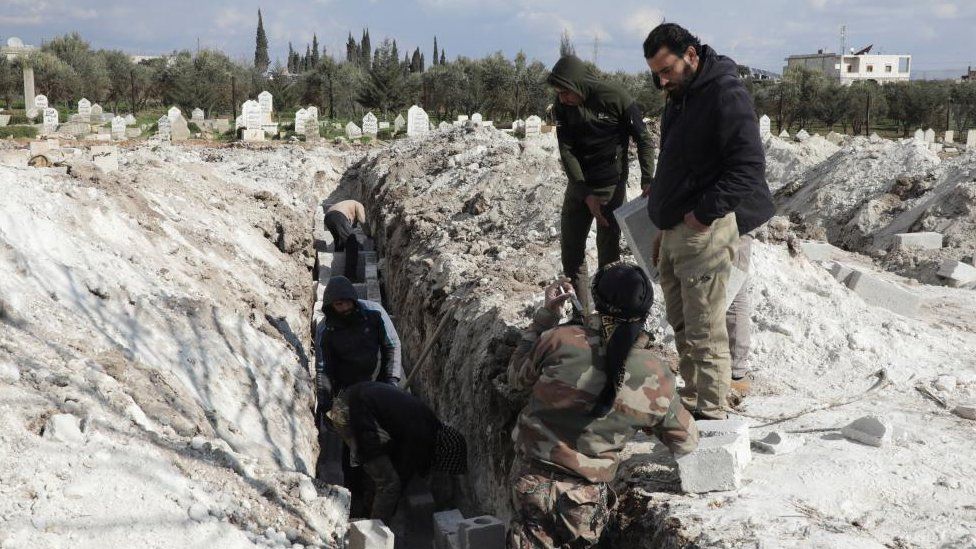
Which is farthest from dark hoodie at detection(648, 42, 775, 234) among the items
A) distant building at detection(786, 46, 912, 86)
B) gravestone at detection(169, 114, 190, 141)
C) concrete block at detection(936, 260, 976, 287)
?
distant building at detection(786, 46, 912, 86)

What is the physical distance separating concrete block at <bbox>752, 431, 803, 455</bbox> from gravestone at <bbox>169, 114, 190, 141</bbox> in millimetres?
21265

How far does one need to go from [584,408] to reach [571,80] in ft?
6.47

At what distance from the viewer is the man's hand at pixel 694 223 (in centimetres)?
328

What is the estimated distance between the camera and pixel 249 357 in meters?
5.20

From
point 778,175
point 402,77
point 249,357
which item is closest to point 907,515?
point 249,357

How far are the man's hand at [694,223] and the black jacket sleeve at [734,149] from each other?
0.20ft

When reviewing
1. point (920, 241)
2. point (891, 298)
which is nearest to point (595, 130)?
point (891, 298)

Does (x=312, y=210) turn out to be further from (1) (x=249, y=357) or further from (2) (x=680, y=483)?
(2) (x=680, y=483)

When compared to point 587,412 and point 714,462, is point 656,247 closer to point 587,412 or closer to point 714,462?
point 714,462

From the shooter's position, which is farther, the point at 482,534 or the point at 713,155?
the point at 482,534

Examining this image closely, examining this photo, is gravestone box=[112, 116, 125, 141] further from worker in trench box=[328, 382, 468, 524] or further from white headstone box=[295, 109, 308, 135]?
worker in trench box=[328, 382, 468, 524]

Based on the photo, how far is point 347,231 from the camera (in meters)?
9.40

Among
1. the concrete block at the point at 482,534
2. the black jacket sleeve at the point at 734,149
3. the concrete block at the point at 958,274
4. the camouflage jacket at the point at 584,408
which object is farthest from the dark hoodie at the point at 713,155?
the concrete block at the point at 958,274

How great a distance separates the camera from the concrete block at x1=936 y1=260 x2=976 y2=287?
295 inches
